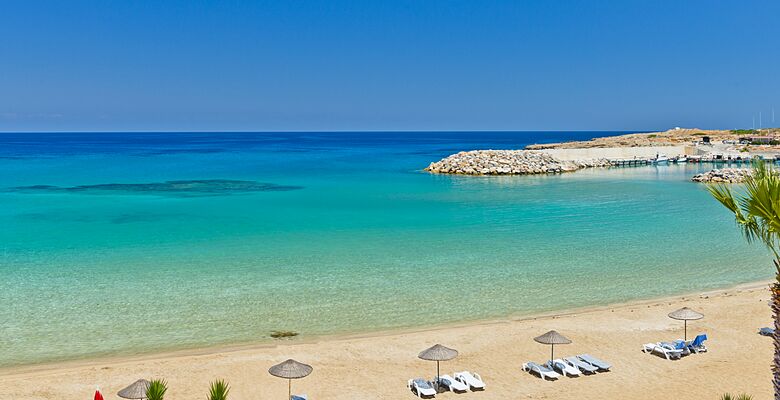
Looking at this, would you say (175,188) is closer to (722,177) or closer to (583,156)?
(722,177)

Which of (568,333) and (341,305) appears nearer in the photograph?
(568,333)

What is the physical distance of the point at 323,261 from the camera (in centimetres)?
2544

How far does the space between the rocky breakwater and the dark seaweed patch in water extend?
2070cm

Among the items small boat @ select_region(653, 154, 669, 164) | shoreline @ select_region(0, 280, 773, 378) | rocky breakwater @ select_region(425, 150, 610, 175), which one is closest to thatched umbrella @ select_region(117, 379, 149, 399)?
shoreline @ select_region(0, 280, 773, 378)

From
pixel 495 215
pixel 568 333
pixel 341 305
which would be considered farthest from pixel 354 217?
pixel 568 333

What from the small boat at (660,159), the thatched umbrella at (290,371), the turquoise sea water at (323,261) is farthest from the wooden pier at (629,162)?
the thatched umbrella at (290,371)

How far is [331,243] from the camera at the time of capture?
95.9 feet

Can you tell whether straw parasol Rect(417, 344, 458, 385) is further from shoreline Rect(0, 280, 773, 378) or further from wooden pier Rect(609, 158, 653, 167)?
wooden pier Rect(609, 158, 653, 167)

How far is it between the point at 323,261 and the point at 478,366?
1146cm

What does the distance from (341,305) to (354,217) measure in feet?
58.7

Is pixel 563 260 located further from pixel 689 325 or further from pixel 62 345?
pixel 62 345

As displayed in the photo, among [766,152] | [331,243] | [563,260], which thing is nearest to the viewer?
[563,260]

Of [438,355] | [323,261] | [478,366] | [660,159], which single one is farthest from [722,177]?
[438,355]

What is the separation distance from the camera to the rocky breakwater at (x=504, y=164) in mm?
68188
